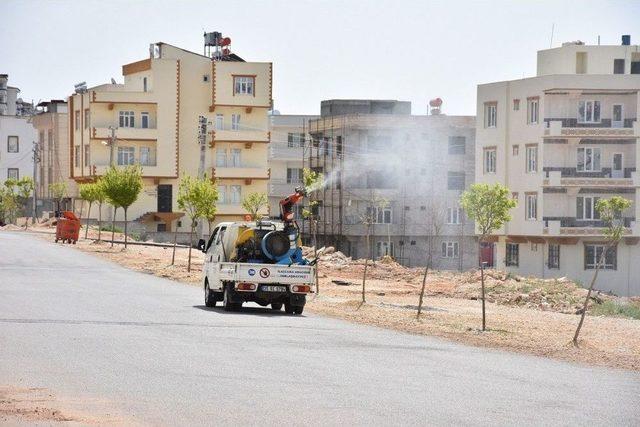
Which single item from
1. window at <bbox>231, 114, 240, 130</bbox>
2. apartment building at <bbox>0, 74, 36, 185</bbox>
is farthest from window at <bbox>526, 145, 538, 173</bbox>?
apartment building at <bbox>0, 74, 36, 185</bbox>

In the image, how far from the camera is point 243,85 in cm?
9294

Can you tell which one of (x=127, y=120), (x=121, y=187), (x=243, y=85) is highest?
(x=243, y=85)

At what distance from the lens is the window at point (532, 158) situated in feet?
216

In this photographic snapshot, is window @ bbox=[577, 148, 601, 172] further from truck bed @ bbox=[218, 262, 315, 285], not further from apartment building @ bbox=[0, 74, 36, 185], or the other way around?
Result: apartment building @ bbox=[0, 74, 36, 185]

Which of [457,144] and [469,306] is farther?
[457,144]

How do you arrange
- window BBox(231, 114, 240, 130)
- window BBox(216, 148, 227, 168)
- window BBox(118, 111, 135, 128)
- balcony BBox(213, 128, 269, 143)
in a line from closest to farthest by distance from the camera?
1. window BBox(118, 111, 135, 128)
2. balcony BBox(213, 128, 269, 143)
3. window BBox(231, 114, 240, 130)
4. window BBox(216, 148, 227, 168)

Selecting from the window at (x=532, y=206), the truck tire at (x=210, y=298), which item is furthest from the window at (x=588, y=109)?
the truck tire at (x=210, y=298)

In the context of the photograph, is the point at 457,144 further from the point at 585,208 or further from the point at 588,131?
the point at 588,131

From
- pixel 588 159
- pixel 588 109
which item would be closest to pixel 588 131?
pixel 588 109

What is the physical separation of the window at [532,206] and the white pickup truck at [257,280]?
36502 mm

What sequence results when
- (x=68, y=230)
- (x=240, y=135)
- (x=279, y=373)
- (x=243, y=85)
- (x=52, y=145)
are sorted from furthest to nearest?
(x=52, y=145) < (x=243, y=85) < (x=240, y=135) < (x=68, y=230) < (x=279, y=373)

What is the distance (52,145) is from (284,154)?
22854mm

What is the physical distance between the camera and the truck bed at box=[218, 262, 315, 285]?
97.9ft

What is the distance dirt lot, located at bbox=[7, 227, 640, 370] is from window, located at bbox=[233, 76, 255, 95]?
974 inches
